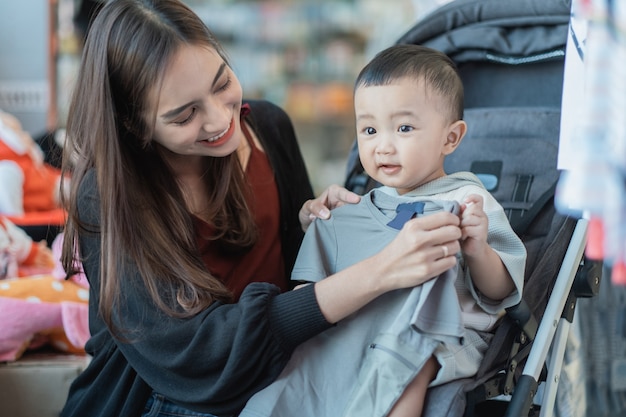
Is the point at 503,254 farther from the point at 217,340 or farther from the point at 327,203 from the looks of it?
the point at 217,340

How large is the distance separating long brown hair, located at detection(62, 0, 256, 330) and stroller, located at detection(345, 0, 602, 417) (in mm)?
539

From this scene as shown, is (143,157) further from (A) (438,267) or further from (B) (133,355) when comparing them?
(A) (438,267)

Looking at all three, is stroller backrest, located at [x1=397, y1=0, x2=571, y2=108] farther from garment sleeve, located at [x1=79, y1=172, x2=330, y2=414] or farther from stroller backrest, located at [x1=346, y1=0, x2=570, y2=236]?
garment sleeve, located at [x1=79, y1=172, x2=330, y2=414]

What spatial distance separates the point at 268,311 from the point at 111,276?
0.99 feet

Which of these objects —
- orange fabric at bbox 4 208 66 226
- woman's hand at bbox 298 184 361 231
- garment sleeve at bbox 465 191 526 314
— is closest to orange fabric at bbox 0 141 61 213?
orange fabric at bbox 4 208 66 226

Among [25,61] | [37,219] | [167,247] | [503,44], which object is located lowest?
[37,219]

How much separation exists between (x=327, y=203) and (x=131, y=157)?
1.36ft

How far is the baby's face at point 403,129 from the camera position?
1478mm

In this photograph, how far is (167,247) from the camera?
154cm

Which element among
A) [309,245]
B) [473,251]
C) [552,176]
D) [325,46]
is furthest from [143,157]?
[325,46]

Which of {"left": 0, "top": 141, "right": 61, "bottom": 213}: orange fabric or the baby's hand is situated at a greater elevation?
the baby's hand

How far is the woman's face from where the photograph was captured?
153cm

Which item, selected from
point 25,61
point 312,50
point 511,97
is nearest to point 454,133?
point 511,97

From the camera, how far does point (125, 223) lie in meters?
1.51
